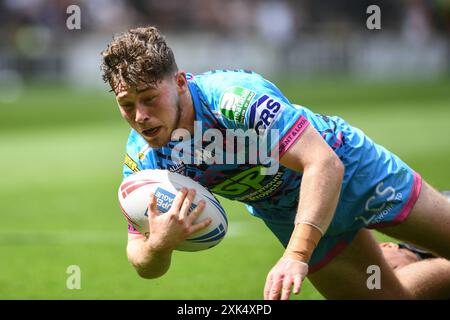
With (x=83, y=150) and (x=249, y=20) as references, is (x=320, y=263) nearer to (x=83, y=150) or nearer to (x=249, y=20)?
(x=83, y=150)

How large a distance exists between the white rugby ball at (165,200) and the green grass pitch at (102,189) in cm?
144

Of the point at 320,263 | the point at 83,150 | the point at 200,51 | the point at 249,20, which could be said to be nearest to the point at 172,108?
A: the point at 320,263

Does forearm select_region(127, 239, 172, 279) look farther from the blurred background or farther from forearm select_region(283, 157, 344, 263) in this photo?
the blurred background

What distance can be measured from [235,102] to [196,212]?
25.6 inches

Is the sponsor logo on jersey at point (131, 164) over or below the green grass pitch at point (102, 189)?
over

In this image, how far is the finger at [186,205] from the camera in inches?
195

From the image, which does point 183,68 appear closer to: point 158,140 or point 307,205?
point 158,140

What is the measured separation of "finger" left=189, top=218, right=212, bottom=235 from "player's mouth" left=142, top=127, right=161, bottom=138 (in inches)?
21.4

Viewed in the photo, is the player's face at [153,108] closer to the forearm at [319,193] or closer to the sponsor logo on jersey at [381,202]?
the forearm at [319,193]

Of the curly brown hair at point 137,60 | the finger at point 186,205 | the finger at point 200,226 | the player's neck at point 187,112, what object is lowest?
the finger at point 200,226

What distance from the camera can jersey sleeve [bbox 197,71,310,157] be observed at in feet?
15.8

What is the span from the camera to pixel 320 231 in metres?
4.60

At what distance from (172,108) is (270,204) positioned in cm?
107

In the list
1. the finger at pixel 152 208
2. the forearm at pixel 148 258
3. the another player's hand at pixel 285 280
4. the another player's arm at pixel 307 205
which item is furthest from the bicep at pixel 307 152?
the forearm at pixel 148 258
